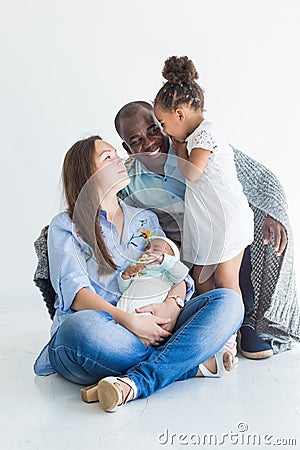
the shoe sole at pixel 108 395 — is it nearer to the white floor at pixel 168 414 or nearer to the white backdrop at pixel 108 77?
the white floor at pixel 168 414

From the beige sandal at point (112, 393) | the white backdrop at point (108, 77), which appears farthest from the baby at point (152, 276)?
the white backdrop at point (108, 77)

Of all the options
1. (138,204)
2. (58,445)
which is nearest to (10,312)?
(138,204)

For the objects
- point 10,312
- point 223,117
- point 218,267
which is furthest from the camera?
point 223,117

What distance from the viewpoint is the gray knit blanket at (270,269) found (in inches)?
83.4

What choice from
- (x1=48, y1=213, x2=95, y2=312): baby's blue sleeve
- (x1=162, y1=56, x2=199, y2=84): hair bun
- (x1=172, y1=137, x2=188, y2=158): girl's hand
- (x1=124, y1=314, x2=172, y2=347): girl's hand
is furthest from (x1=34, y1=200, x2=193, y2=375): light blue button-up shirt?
(x1=162, y1=56, x2=199, y2=84): hair bun

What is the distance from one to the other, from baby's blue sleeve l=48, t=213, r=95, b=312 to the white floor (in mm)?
242

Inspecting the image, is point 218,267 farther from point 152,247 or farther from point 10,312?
point 10,312

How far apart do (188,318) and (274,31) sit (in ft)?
6.10

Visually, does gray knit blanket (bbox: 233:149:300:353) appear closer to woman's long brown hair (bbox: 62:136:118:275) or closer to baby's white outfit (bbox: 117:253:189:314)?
baby's white outfit (bbox: 117:253:189:314)

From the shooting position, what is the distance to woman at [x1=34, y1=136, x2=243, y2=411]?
1717 mm

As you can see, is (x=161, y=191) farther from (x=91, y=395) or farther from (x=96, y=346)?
(x=91, y=395)

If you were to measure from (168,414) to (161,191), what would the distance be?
Answer: 2.22ft

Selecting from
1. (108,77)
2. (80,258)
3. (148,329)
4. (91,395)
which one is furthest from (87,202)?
(108,77)

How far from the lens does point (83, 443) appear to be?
1436 mm
